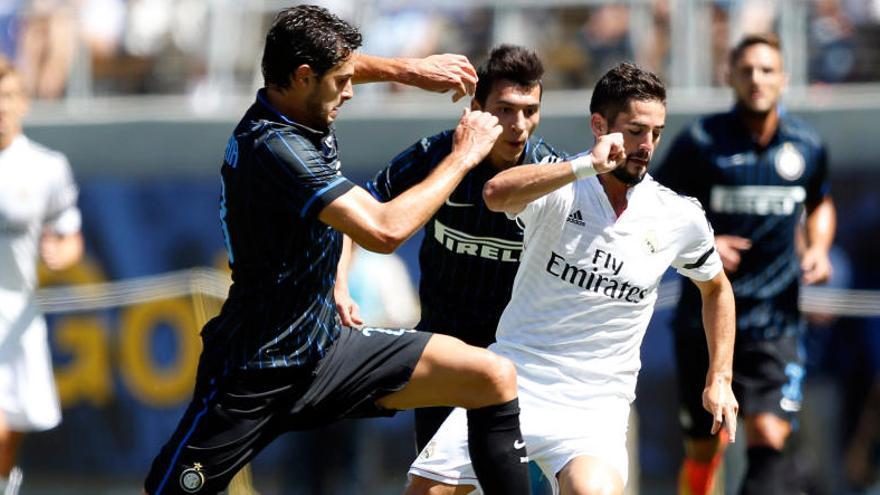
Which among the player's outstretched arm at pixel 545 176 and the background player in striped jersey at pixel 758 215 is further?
the background player in striped jersey at pixel 758 215

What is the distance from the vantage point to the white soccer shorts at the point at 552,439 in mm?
6020

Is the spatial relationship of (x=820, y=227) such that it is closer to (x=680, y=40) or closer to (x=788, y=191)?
(x=788, y=191)

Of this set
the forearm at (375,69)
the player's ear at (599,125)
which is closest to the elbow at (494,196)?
the player's ear at (599,125)

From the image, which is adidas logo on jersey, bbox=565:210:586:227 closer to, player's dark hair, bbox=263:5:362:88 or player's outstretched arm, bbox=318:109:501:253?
player's outstretched arm, bbox=318:109:501:253

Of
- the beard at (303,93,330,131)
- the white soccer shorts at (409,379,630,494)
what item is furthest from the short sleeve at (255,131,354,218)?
the white soccer shorts at (409,379,630,494)

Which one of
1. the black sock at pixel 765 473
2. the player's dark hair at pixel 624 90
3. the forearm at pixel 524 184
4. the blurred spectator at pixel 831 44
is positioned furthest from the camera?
the blurred spectator at pixel 831 44

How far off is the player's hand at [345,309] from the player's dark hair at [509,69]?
1.02 metres

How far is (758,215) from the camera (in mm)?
8375

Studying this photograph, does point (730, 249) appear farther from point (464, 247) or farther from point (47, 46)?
point (47, 46)

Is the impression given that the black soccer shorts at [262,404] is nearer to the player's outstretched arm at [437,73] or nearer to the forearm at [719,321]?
the player's outstretched arm at [437,73]

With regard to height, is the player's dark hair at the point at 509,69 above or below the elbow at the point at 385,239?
above

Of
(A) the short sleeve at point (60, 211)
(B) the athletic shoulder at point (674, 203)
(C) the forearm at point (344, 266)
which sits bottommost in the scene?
(A) the short sleeve at point (60, 211)

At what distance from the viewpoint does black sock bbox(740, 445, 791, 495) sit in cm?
795

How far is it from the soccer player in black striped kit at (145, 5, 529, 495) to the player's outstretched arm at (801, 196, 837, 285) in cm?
295
